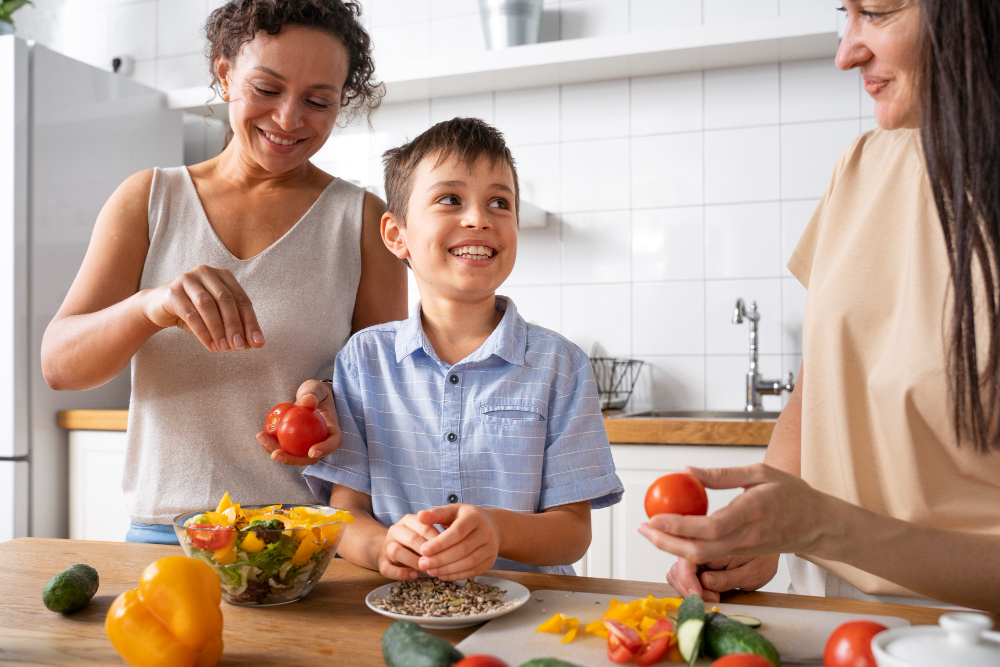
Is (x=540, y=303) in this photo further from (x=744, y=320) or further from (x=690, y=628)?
(x=690, y=628)

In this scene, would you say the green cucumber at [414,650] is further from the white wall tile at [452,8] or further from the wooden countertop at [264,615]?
the white wall tile at [452,8]

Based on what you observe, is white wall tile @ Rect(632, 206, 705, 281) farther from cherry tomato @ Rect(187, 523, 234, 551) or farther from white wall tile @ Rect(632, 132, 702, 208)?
cherry tomato @ Rect(187, 523, 234, 551)

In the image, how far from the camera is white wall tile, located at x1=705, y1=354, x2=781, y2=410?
2643mm

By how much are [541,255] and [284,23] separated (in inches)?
66.6

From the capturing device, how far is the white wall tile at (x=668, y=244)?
272cm

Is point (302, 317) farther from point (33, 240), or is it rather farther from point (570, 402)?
point (33, 240)

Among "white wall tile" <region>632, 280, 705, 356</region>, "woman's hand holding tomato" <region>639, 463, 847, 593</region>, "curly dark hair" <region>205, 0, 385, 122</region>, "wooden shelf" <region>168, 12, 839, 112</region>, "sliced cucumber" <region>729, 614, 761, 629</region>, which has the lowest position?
"sliced cucumber" <region>729, 614, 761, 629</region>

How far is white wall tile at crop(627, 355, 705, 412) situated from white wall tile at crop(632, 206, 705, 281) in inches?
11.0

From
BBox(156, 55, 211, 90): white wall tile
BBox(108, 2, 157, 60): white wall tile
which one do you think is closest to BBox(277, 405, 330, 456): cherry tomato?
BBox(156, 55, 211, 90): white wall tile

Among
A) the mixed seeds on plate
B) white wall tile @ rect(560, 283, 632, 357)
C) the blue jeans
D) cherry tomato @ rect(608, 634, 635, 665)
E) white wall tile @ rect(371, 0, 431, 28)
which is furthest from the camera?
white wall tile @ rect(371, 0, 431, 28)

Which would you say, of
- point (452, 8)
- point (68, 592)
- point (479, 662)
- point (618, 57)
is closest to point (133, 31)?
point (452, 8)

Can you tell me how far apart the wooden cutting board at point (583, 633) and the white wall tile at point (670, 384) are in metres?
1.87

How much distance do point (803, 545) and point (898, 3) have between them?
0.56 metres

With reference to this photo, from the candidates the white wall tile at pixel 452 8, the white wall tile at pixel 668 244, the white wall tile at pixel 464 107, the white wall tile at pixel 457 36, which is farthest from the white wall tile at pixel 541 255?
the white wall tile at pixel 452 8
